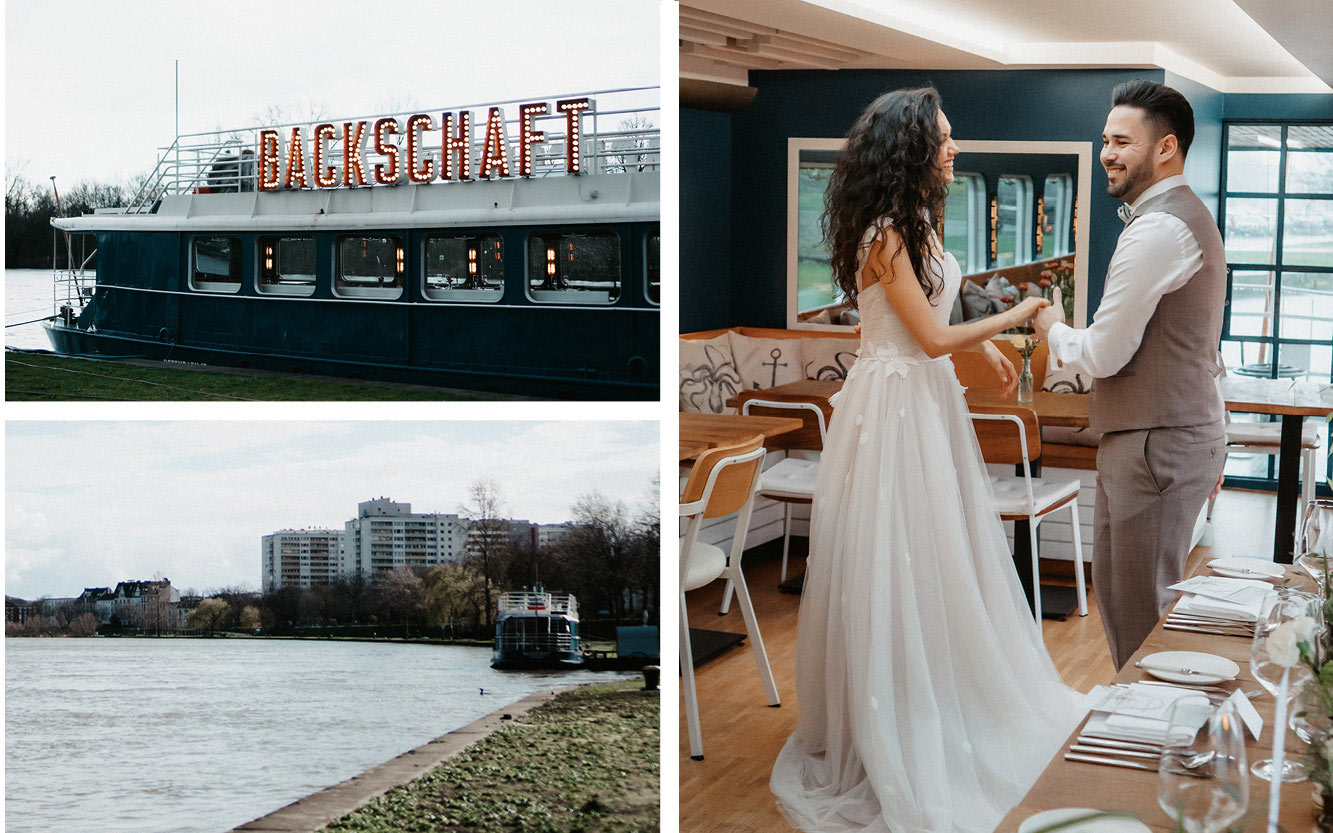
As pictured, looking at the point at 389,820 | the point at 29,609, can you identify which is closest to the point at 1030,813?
the point at 389,820

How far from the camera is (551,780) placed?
165 cm

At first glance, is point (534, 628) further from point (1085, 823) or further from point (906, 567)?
point (906, 567)

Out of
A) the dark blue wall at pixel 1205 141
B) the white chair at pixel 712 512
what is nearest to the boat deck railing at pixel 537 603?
the white chair at pixel 712 512

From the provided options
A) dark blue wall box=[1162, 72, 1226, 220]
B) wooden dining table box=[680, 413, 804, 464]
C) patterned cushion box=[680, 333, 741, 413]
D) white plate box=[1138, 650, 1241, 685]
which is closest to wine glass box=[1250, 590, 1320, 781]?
white plate box=[1138, 650, 1241, 685]

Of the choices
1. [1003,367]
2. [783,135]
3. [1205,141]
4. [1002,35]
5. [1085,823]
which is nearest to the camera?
[1085,823]

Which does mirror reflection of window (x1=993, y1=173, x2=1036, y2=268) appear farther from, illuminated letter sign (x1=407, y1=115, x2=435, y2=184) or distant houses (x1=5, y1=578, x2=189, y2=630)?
distant houses (x1=5, y1=578, x2=189, y2=630)

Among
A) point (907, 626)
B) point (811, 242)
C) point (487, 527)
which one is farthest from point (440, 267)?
point (811, 242)

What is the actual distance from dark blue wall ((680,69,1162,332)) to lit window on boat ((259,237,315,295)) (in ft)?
19.3

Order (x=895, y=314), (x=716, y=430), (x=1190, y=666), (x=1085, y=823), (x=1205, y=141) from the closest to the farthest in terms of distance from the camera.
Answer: (x=1085, y=823)
(x=1190, y=666)
(x=895, y=314)
(x=716, y=430)
(x=1205, y=141)

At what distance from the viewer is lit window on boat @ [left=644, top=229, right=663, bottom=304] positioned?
1.56 m

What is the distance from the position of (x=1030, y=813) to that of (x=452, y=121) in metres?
1.15

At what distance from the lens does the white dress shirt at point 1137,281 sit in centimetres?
293

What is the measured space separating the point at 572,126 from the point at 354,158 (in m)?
0.29

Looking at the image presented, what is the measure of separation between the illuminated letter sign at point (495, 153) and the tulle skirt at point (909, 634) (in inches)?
74.9
